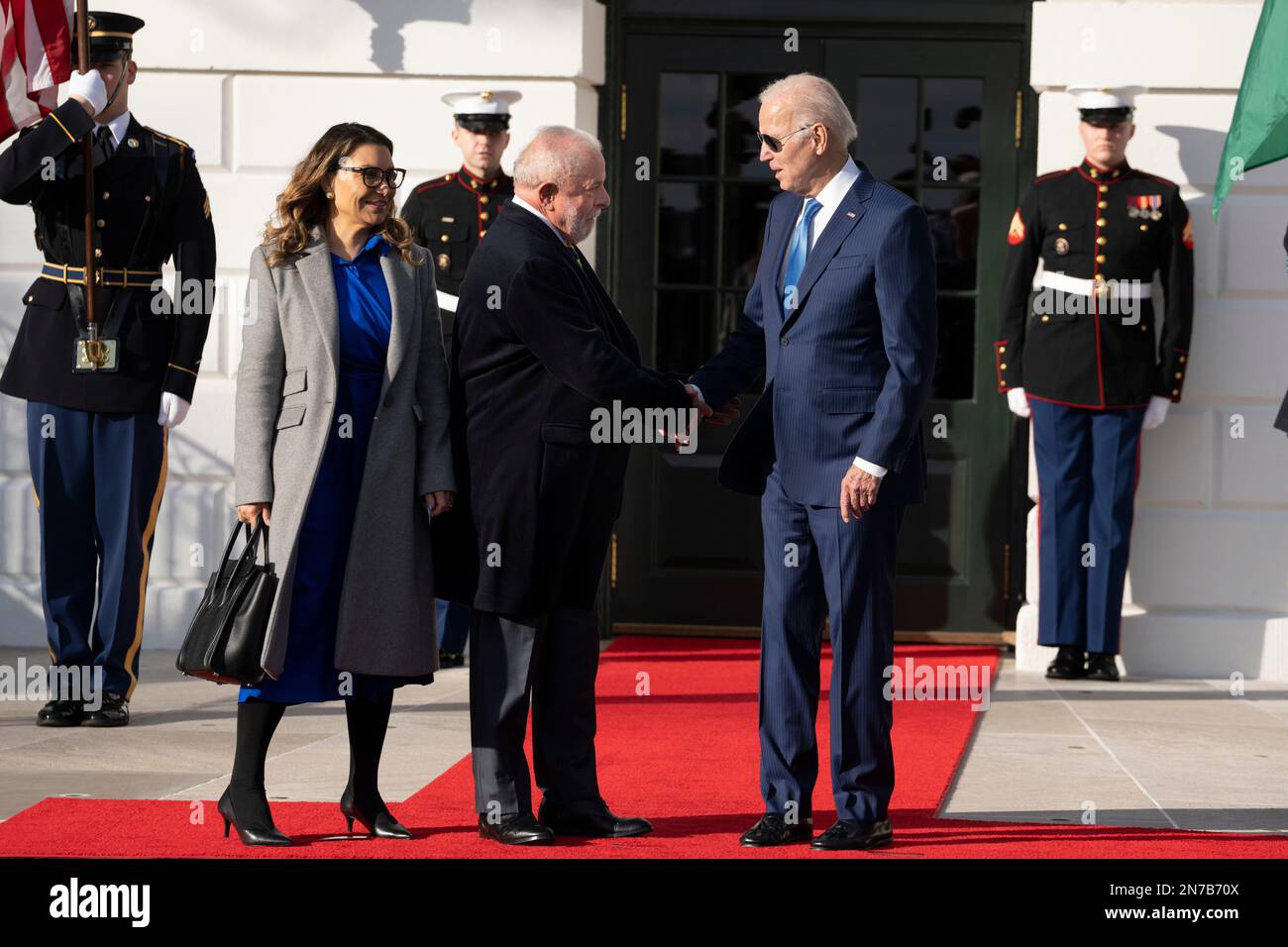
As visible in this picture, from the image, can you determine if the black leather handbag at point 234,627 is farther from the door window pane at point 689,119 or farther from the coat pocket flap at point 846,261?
the door window pane at point 689,119

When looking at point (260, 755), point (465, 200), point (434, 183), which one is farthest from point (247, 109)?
point (260, 755)

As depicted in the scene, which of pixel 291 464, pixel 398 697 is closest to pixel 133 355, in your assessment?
pixel 398 697

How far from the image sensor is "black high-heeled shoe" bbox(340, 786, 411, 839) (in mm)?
4445

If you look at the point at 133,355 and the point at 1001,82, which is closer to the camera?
the point at 133,355

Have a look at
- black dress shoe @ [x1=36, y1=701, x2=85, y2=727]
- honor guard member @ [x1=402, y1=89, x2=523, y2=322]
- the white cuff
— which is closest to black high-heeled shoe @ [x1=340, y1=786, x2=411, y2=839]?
the white cuff

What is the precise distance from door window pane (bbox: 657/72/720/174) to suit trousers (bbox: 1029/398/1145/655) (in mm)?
1834

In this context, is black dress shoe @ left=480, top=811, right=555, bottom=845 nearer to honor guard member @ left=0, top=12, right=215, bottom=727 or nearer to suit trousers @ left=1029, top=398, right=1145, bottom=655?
honor guard member @ left=0, top=12, right=215, bottom=727

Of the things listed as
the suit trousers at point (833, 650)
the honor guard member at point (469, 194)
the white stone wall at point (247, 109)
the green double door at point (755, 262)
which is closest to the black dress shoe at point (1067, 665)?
the green double door at point (755, 262)

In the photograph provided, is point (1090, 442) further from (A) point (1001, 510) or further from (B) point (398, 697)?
(B) point (398, 697)

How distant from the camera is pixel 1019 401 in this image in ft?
24.7

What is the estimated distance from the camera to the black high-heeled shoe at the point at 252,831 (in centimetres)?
433

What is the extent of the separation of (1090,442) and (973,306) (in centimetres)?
92

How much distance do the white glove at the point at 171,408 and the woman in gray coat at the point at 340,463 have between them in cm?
184

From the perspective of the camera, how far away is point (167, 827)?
4.57 metres
